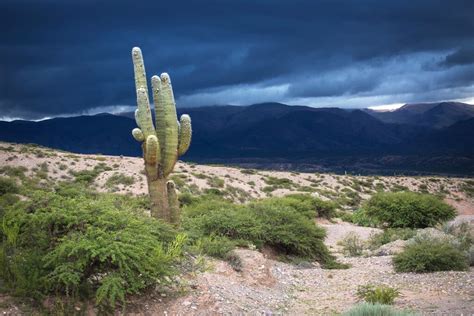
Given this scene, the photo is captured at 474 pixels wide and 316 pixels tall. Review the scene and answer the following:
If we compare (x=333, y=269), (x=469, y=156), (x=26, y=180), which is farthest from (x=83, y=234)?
(x=469, y=156)

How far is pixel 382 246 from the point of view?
2020 centimetres

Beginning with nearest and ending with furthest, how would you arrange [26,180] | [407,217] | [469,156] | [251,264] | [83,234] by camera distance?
[83,234], [251,264], [407,217], [26,180], [469,156]

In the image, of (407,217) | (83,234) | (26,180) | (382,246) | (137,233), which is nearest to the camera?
(83,234)

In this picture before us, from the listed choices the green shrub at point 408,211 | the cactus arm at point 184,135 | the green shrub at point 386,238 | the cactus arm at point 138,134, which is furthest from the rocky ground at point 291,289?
the green shrub at point 408,211

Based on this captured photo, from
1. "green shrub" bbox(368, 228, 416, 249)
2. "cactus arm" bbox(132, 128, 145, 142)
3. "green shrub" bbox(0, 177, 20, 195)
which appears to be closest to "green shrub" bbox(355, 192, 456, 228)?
"green shrub" bbox(368, 228, 416, 249)

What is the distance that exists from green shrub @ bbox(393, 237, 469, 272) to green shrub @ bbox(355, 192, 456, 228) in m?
13.9

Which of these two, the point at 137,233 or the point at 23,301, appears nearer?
the point at 23,301

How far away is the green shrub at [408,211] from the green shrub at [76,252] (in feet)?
70.7

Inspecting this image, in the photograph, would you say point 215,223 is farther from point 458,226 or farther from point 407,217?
point 407,217

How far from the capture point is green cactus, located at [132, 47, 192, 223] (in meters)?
14.5

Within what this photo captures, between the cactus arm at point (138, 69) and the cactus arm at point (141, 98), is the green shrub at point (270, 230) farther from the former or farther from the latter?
the cactus arm at point (138, 69)

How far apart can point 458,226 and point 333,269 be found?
8.94 metres

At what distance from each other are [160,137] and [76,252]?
22.8 ft

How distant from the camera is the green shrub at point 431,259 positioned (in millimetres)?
14422
